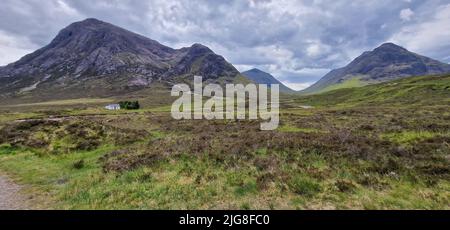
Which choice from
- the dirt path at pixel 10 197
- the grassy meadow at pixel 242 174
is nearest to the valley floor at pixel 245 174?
the grassy meadow at pixel 242 174

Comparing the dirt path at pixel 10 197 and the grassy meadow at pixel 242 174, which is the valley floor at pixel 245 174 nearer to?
the grassy meadow at pixel 242 174

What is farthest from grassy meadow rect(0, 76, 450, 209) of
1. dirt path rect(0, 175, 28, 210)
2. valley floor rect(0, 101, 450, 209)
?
dirt path rect(0, 175, 28, 210)

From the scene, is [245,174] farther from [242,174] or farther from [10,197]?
[10,197]

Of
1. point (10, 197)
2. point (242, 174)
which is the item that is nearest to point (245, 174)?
point (242, 174)

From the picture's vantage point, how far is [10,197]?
1240cm

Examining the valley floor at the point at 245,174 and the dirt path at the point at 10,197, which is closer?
the valley floor at the point at 245,174

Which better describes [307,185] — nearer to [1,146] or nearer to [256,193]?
[256,193]

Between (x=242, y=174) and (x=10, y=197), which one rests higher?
(x=242, y=174)

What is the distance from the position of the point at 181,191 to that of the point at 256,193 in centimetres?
323

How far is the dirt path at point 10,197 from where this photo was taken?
11.2 meters

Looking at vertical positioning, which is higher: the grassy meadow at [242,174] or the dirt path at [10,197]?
the grassy meadow at [242,174]

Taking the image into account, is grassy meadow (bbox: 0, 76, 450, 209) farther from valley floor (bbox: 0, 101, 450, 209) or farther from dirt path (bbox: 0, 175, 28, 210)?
dirt path (bbox: 0, 175, 28, 210)

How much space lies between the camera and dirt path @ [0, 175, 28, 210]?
11220 mm
